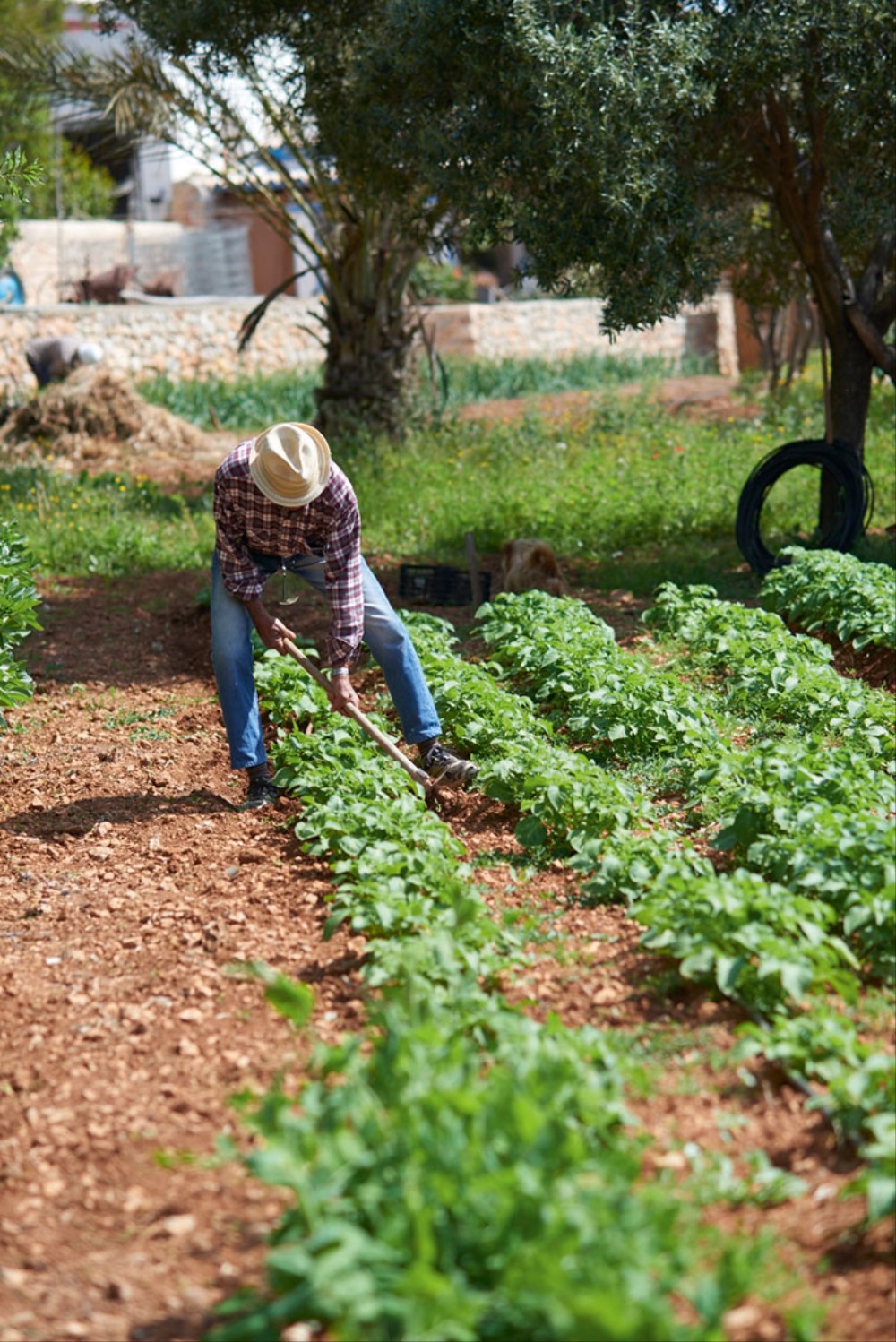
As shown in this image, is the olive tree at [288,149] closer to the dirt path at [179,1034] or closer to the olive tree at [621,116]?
the olive tree at [621,116]

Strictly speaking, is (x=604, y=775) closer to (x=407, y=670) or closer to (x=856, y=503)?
(x=407, y=670)

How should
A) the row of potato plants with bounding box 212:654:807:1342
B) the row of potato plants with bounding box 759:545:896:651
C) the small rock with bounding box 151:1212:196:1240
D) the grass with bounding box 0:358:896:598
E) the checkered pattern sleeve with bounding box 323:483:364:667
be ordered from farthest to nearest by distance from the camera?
1. the grass with bounding box 0:358:896:598
2. the row of potato plants with bounding box 759:545:896:651
3. the checkered pattern sleeve with bounding box 323:483:364:667
4. the small rock with bounding box 151:1212:196:1240
5. the row of potato plants with bounding box 212:654:807:1342

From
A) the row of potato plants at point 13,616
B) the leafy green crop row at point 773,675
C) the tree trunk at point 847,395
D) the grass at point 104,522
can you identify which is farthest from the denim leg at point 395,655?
the tree trunk at point 847,395

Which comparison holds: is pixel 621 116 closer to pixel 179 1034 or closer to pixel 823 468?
A: pixel 823 468

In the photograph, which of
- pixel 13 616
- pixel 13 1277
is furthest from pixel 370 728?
pixel 13 1277

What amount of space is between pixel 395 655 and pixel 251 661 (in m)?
0.57

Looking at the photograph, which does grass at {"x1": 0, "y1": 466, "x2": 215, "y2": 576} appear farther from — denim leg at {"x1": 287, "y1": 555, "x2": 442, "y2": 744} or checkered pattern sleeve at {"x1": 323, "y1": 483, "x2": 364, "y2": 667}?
checkered pattern sleeve at {"x1": 323, "y1": 483, "x2": 364, "y2": 667}

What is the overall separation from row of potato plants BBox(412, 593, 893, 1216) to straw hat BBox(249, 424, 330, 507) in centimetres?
125

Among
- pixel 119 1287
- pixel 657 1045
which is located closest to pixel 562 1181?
pixel 119 1287

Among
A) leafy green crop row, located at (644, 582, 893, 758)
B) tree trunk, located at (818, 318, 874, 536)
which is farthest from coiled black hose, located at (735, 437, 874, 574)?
leafy green crop row, located at (644, 582, 893, 758)

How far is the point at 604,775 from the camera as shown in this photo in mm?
5141

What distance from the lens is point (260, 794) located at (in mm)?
5930

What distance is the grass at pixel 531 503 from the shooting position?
11336mm

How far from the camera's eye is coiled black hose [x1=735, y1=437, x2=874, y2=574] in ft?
34.1
